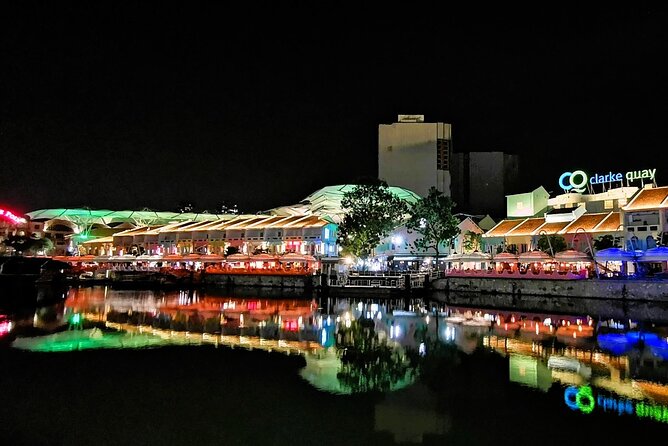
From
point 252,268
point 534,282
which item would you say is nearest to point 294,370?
point 534,282

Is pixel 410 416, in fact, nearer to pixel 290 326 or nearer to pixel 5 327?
pixel 290 326

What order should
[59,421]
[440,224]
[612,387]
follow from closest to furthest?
[59,421] < [612,387] < [440,224]

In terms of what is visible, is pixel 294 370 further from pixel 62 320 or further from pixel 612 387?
pixel 62 320

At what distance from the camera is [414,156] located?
65.0m

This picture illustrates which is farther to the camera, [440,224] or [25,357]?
[440,224]

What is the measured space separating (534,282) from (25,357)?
27495mm

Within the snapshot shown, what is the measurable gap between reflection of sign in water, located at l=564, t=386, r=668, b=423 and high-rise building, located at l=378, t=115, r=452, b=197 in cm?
5391

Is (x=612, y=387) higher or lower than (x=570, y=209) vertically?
lower

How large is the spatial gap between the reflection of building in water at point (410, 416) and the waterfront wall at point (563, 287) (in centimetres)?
2149

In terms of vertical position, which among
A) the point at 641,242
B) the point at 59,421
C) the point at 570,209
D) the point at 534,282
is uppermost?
the point at 570,209

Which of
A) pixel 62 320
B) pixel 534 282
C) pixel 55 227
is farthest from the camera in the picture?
pixel 55 227

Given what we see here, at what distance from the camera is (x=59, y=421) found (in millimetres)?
9820

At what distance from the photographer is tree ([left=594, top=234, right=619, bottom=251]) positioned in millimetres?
36781

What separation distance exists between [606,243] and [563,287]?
25.4 ft
